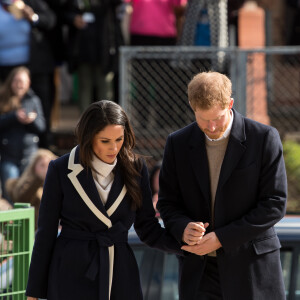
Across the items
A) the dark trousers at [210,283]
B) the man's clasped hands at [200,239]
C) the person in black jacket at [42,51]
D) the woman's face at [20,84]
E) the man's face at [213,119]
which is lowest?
the dark trousers at [210,283]

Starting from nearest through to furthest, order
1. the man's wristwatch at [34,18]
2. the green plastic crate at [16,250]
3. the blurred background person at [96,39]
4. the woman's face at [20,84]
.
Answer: the green plastic crate at [16,250] < the woman's face at [20,84] < the man's wristwatch at [34,18] < the blurred background person at [96,39]

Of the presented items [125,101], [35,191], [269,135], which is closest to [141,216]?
[269,135]

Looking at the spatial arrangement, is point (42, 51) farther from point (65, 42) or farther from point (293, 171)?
point (293, 171)

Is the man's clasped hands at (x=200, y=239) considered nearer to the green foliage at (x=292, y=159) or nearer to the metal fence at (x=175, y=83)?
the metal fence at (x=175, y=83)

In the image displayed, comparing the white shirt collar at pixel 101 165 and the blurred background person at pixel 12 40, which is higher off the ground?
the blurred background person at pixel 12 40

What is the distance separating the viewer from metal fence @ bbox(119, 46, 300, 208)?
31.2 feet

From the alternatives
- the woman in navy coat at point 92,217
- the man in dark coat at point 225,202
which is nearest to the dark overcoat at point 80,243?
the woman in navy coat at point 92,217

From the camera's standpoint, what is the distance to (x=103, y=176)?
15.0 feet

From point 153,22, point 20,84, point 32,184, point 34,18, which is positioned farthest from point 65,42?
point 32,184

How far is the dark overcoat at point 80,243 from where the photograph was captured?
14.7 ft

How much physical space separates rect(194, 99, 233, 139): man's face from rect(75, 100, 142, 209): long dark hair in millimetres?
381

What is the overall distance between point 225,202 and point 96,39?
592 cm

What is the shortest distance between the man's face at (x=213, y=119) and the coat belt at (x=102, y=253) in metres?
0.63

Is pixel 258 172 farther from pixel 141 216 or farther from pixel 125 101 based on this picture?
pixel 125 101
